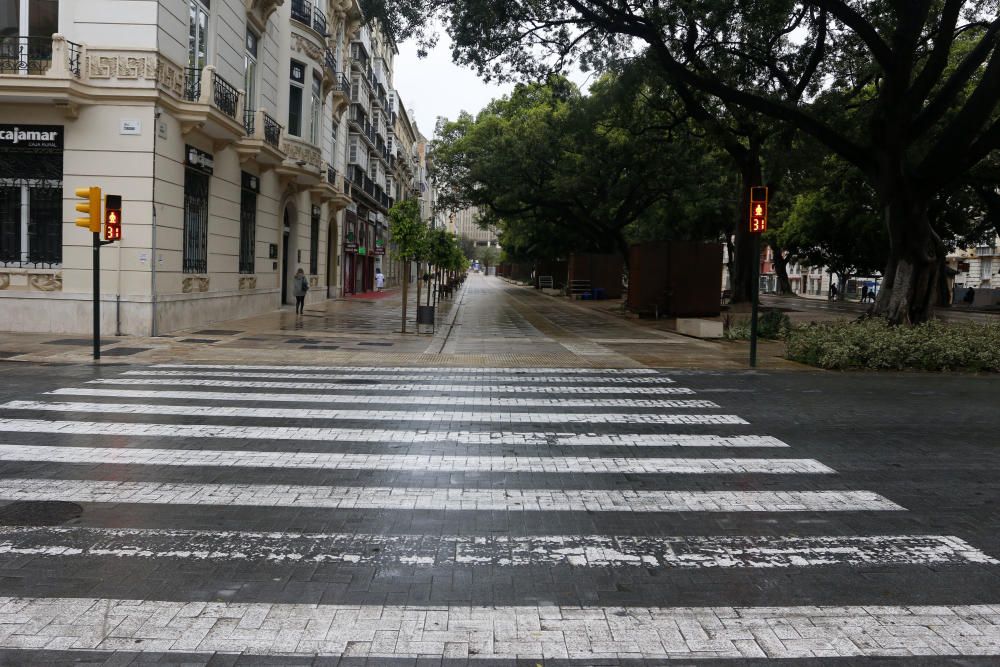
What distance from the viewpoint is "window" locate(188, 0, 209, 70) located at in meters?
19.4

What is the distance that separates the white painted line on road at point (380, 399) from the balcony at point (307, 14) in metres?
20.6

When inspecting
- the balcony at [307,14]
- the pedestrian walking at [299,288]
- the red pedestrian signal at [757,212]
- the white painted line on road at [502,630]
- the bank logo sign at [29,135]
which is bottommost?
the white painted line on road at [502,630]

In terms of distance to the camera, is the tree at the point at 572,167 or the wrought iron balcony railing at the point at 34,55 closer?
the wrought iron balcony railing at the point at 34,55

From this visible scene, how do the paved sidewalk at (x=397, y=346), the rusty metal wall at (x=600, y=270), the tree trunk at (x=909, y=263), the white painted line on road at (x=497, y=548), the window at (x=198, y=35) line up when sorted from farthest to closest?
1. the rusty metal wall at (x=600, y=270)
2. the window at (x=198, y=35)
3. the tree trunk at (x=909, y=263)
4. the paved sidewalk at (x=397, y=346)
5. the white painted line on road at (x=497, y=548)

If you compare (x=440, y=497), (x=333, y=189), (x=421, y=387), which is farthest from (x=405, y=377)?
(x=333, y=189)

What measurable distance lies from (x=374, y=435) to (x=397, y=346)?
385 inches

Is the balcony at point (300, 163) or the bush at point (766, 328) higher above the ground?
the balcony at point (300, 163)

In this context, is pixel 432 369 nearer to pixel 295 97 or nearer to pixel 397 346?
pixel 397 346

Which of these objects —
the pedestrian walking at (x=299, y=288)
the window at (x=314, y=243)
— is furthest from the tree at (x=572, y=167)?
the pedestrian walking at (x=299, y=288)

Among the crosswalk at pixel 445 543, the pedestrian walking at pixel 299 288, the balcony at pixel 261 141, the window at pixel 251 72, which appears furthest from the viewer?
the pedestrian walking at pixel 299 288

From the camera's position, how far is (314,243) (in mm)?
33719

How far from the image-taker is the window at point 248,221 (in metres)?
24.1

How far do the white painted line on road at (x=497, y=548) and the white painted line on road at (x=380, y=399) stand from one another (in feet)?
16.3

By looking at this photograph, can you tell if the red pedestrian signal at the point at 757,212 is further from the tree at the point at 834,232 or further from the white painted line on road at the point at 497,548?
the tree at the point at 834,232
